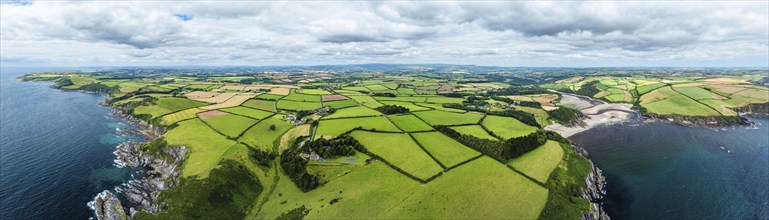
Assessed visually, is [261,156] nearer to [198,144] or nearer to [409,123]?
[198,144]

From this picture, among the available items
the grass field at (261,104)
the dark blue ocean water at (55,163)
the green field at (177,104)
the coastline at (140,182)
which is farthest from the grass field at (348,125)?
Answer: the green field at (177,104)

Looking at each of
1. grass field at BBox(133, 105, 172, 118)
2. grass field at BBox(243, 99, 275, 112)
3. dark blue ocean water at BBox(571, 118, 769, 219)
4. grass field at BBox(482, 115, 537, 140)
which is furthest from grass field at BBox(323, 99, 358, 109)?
dark blue ocean water at BBox(571, 118, 769, 219)

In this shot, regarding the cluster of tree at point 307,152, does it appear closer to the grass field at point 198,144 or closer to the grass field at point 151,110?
the grass field at point 198,144

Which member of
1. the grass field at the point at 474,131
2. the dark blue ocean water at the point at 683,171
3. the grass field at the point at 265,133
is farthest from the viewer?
the grass field at the point at 474,131

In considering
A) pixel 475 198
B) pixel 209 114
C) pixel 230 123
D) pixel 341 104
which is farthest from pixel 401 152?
pixel 341 104

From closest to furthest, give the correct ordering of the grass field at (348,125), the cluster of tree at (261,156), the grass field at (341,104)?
the cluster of tree at (261,156) < the grass field at (348,125) < the grass field at (341,104)
